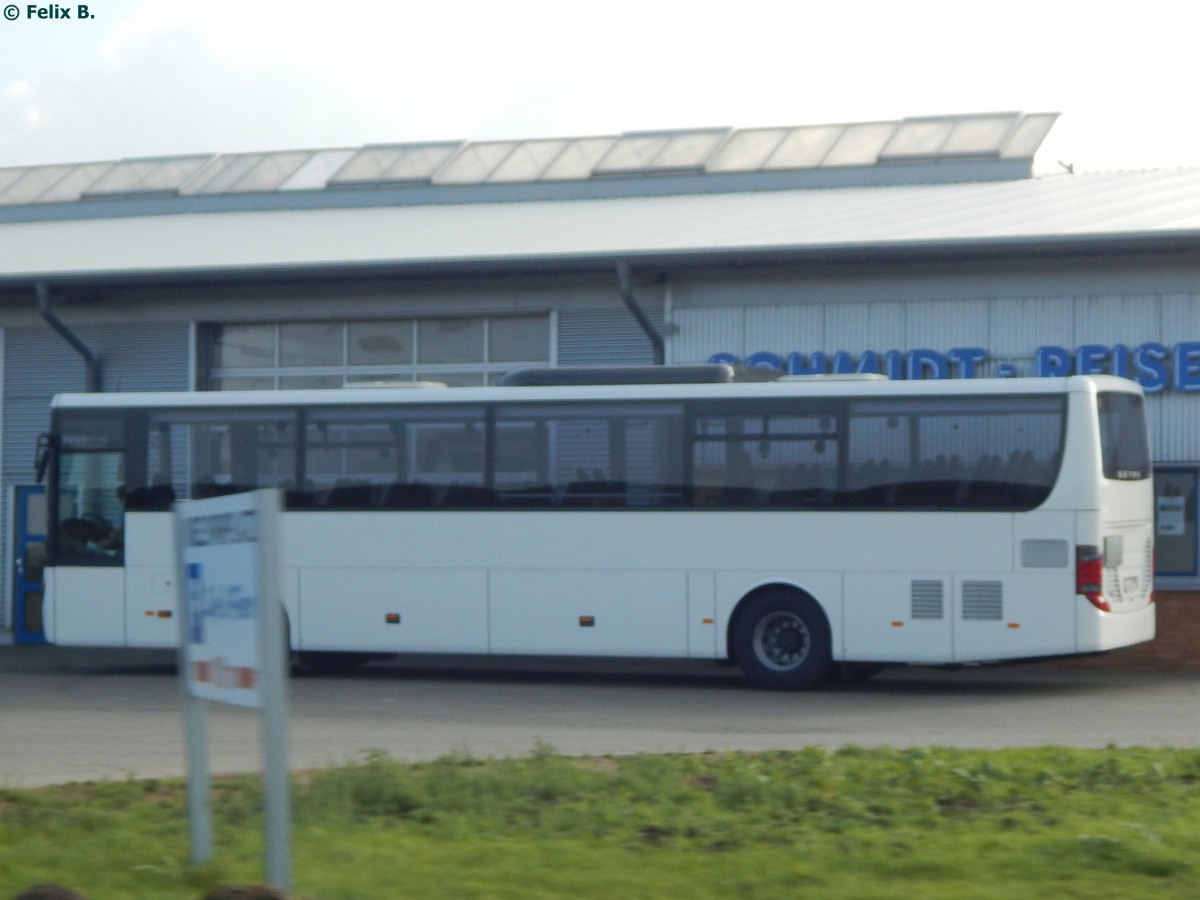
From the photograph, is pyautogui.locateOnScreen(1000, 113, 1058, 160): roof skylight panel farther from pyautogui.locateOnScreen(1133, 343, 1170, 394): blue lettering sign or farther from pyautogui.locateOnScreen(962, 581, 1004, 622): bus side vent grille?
pyautogui.locateOnScreen(962, 581, 1004, 622): bus side vent grille

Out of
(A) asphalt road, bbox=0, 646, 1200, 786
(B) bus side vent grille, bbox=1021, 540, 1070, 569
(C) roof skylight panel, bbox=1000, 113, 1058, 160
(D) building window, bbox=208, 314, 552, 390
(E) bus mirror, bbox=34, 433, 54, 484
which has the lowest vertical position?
(A) asphalt road, bbox=0, 646, 1200, 786

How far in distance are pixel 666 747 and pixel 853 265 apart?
10.1 meters

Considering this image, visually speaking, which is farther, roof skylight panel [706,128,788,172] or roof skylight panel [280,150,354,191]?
roof skylight panel [280,150,354,191]

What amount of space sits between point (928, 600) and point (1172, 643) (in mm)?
4684

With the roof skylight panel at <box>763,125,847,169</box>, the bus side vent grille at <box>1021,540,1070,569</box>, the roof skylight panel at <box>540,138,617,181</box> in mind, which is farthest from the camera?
the roof skylight panel at <box>540,138,617,181</box>

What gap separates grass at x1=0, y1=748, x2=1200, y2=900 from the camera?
6.89 m

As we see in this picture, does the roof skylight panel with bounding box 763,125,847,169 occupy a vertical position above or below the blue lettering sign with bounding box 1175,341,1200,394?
above

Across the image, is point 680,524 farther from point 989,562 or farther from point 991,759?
point 991,759

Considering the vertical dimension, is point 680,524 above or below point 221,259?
below

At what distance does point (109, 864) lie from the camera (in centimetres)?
743

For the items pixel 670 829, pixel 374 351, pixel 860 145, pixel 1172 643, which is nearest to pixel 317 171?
pixel 374 351

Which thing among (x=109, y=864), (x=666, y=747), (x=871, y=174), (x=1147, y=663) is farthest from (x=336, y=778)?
(x=871, y=174)

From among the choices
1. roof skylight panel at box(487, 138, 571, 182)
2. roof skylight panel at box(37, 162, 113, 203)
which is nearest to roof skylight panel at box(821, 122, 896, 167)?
roof skylight panel at box(487, 138, 571, 182)

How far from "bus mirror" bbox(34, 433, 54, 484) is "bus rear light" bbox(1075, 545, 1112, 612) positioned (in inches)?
427
